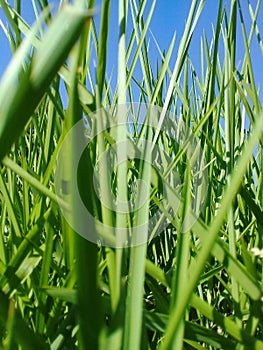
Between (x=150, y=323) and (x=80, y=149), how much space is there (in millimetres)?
123

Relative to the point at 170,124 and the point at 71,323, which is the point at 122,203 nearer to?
the point at 71,323

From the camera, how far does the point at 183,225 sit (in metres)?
0.22

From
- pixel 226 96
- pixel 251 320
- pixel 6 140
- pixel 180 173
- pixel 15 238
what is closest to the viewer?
pixel 6 140

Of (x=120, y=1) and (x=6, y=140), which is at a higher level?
(x=120, y=1)

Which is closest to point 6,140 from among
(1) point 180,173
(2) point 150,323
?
(2) point 150,323

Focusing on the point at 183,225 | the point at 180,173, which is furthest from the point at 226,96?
the point at 183,225

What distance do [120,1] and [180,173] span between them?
1.13ft

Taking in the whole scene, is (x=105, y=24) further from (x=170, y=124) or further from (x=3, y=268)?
(x=170, y=124)

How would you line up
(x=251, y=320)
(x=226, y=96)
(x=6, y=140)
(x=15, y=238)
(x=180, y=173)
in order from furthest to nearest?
(x=180, y=173)
(x=226, y=96)
(x=15, y=238)
(x=251, y=320)
(x=6, y=140)

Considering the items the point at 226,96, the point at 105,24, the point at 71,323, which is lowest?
the point at 71,323

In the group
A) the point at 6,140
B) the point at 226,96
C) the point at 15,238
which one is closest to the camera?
the point at 6,140

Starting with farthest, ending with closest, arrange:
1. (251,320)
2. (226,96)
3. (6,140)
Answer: (226,96)
(251,320)
(6,140)

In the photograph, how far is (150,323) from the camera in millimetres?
240

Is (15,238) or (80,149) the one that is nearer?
(80,149)
